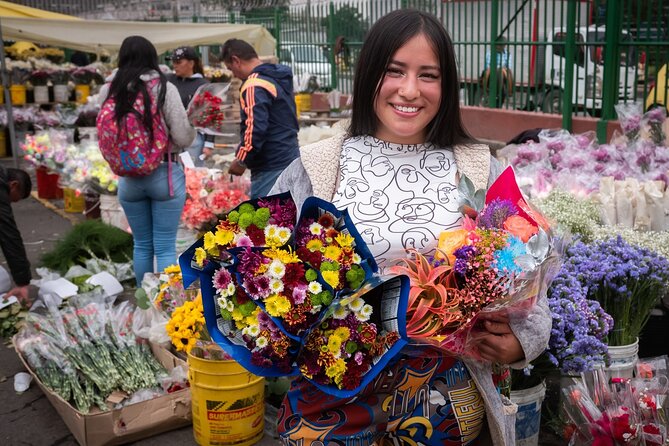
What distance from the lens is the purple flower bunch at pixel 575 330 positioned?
289 cm

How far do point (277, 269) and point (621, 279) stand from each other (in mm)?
2186

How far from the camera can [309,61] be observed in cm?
1606

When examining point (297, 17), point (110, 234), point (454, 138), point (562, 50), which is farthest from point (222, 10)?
point (454, 138)

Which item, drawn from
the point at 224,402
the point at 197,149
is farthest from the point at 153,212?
the point at 197,149

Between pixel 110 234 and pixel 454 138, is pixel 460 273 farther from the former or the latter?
pixel 110 234

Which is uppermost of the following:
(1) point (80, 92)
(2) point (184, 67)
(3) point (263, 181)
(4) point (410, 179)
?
(2) point (184, 67)

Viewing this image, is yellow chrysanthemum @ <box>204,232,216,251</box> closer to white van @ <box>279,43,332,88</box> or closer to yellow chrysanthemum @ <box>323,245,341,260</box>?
yellow chrysanthemum @ <box>323,245,341,260</box>

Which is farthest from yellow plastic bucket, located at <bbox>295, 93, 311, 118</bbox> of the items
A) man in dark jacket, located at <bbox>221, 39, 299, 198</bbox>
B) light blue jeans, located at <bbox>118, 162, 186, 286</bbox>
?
light blue jeans, located at <bbox>118, 162, 186, 286</bbox>

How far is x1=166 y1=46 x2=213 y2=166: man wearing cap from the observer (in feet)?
24.2

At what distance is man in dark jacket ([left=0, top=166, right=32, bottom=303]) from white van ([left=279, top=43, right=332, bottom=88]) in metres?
10.7

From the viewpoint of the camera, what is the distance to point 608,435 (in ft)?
8.33

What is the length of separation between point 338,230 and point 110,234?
5.11 m

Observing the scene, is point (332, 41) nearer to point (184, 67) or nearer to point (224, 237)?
point (184, 67)

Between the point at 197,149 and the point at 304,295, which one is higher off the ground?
the point at 304,295
